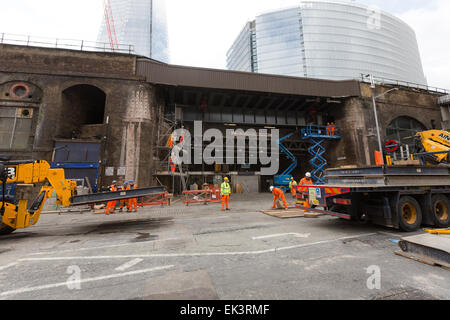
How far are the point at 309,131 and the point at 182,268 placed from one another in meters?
21.0

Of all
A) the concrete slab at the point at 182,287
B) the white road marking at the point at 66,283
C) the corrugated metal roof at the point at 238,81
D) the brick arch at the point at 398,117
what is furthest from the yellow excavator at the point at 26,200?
the brick arch at the point at 398,117

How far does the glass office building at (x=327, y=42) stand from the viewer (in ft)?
213

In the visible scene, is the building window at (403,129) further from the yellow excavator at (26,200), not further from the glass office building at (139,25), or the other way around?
the glass office building at (139,25)

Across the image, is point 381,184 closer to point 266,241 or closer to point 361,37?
point 266,241

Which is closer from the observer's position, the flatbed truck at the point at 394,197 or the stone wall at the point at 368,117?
the flatbed truck at the point at 394,197

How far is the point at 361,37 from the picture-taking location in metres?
68.8

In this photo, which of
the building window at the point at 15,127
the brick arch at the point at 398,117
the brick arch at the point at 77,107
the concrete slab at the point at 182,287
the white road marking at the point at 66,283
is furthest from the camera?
the brick arch at the point at 398,117

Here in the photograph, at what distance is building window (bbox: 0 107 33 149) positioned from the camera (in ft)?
44.5

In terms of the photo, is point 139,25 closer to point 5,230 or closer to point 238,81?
point 238,81

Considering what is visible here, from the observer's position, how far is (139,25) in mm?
82875

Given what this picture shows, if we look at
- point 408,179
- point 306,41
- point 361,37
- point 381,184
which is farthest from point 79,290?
point 361,37

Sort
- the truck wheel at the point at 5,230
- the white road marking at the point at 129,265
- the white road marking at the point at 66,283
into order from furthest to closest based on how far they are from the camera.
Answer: the truck wheel at the point at 5,230 → the white road marking at the point at 129,265 → the white road marking at the point at 66,283

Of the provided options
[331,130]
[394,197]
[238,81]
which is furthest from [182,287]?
[331,130]

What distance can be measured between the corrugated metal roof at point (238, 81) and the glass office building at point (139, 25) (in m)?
77.3
